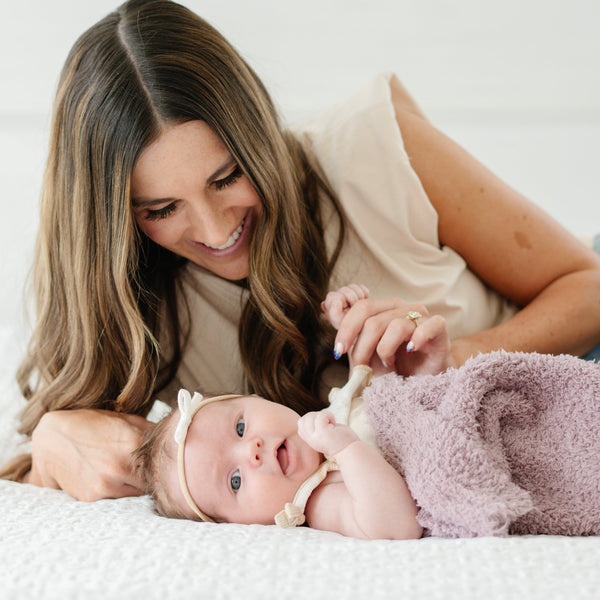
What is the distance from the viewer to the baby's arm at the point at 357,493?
0.98 meters

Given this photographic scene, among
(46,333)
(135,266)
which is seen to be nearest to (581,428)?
(135,266)

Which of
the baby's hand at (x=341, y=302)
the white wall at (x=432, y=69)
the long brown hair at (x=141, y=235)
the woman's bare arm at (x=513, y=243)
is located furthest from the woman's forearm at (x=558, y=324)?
the white wall at (x=432, y=69)

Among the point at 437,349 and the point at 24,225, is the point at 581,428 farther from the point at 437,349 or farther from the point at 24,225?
the point at 24,225

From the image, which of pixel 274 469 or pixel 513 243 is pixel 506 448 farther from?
pixel 513 243

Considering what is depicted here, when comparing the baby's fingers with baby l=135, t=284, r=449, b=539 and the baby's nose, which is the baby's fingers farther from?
the baby's nose

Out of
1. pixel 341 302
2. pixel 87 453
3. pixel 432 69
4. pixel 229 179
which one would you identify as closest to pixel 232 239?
pixel 229 179

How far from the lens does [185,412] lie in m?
1.16

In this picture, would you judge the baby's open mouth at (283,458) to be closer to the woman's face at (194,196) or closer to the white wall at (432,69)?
the woman's face at (194,196)

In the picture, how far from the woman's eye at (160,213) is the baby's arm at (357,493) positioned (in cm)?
49

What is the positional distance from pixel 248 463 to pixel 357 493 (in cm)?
19

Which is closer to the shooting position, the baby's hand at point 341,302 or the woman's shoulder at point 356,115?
the baby's hand at point 341,302

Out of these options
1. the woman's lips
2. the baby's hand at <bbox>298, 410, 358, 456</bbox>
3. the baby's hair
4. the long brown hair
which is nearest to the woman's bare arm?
the long brown hair

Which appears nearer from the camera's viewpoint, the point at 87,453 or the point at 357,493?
the point at 357,493

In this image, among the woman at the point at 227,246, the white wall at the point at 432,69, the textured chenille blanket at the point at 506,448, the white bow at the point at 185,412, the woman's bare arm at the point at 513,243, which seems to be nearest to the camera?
the textured chenille blanket at the point at 506,448
